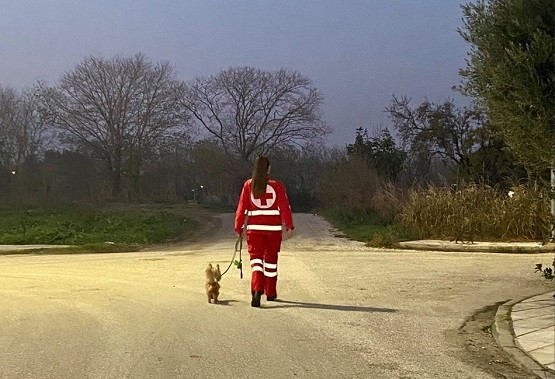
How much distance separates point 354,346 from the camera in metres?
7.16

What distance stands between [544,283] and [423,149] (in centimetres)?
2680

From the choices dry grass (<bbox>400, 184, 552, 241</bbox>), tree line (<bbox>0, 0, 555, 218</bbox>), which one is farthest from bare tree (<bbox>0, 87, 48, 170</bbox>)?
dry grass (<bbox>400, 184, 552, 241</bbox>)

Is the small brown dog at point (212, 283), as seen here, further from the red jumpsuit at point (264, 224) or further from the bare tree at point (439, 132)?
the bare tree at point (439, 132)

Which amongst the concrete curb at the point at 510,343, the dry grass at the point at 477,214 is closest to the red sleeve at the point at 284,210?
the concrete curb at the point at 510,343

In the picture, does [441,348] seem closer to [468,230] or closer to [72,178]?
[468,230]

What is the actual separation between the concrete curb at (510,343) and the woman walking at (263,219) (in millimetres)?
2889

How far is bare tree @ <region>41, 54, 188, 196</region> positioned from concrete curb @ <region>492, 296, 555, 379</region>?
42.9 meters

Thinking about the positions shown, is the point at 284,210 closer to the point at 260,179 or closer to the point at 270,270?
the point at 260,179

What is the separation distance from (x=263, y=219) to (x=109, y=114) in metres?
42.9

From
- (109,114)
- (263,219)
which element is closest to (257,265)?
(263,219)

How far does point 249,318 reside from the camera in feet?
28.3

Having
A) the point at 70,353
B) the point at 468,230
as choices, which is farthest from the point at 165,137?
the point at 70,353

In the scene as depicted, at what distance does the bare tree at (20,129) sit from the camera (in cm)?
4962

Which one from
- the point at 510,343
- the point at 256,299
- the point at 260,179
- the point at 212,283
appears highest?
the point at 260,179
